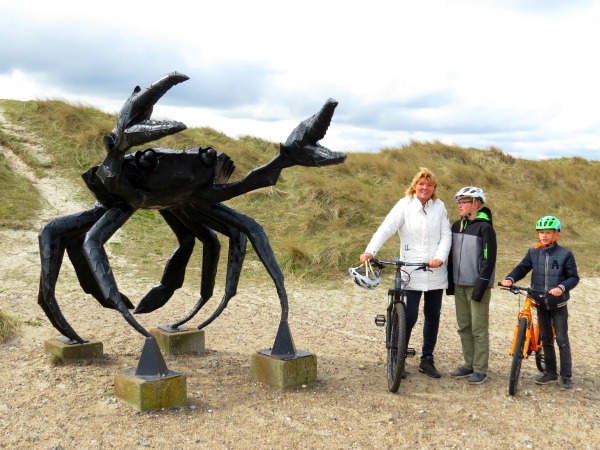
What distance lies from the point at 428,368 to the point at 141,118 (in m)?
2.96

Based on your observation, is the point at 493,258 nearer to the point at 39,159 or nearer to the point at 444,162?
the point at 39,159

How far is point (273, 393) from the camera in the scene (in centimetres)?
468

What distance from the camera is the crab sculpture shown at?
14.4 ft

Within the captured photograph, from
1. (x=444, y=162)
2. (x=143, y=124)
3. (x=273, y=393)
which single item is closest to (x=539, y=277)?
(x=273, y=393)

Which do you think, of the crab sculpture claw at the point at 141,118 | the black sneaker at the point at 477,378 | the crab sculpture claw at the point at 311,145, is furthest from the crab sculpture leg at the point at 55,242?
the black sneaker at the point at 477,378

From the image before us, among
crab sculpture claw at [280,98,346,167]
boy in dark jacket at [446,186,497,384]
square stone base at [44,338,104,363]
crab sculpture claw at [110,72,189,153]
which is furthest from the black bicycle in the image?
square stone base at [44,338,104,363]

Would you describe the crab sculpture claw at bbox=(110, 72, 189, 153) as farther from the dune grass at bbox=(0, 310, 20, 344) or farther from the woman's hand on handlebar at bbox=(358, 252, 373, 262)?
the dune grass at bbox=(0, 310, 20, 344)

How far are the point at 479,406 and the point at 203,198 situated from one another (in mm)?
2523

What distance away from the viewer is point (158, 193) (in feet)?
15.5

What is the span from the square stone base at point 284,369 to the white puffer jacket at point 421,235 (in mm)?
971

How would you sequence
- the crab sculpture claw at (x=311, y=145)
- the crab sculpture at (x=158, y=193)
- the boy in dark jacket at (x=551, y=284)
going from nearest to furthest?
the crab sculpture at (x=158, y=193), the crab sculpture claw at (x=311, y=145), the boy in dark jacket at (x=551, y=284)

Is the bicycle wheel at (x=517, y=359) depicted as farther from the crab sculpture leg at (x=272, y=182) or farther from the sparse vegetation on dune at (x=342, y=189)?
the sparse vegetation on dune at (x=342, y=189)

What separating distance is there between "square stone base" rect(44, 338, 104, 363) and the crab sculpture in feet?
0.25

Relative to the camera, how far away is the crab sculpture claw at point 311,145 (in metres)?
4.51
